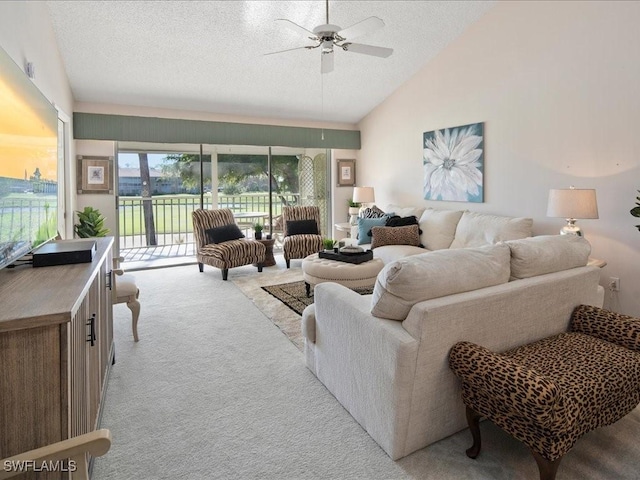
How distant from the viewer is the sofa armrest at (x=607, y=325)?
76.2 inches

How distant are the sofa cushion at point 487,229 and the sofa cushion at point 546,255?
1872 mm

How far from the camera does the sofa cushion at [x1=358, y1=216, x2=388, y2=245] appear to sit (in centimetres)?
550

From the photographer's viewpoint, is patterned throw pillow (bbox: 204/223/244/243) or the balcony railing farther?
the balcony railing

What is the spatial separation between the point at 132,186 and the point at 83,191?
35.2 inches

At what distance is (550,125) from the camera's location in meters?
4.04

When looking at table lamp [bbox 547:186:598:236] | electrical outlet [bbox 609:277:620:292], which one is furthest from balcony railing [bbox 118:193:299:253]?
electrical outlet [bbox 609:277:620:292]

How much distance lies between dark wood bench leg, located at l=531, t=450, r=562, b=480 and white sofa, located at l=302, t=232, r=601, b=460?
422 millimetres

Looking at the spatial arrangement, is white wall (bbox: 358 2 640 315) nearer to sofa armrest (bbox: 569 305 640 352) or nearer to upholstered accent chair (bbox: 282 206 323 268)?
sofa armrest (bbox: 569 305 640 352)

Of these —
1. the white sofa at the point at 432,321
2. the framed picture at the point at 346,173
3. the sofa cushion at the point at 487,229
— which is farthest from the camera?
the framed picture at the point at 346,173

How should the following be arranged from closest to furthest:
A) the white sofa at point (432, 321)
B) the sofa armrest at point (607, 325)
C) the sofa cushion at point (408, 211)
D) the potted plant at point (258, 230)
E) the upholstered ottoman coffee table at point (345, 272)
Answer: the white sofa at point (432, 321), the sofa armrest at point (607, 325), the upholstered ottoman coffee table at point (345, 272), the sofa cushion at point (408, 211), the potted plant at point (258, 230)

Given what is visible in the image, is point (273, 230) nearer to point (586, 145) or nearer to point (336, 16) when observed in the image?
point (336, 16)

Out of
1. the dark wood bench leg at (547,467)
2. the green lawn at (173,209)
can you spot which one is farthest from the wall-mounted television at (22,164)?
the green lawn at (173,209)

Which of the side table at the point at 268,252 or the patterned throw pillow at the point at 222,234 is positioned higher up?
the patterned throw pillow at the point at 222,234

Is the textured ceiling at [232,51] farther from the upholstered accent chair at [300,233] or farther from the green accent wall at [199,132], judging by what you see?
the upholstered accent chair at [300,233]
